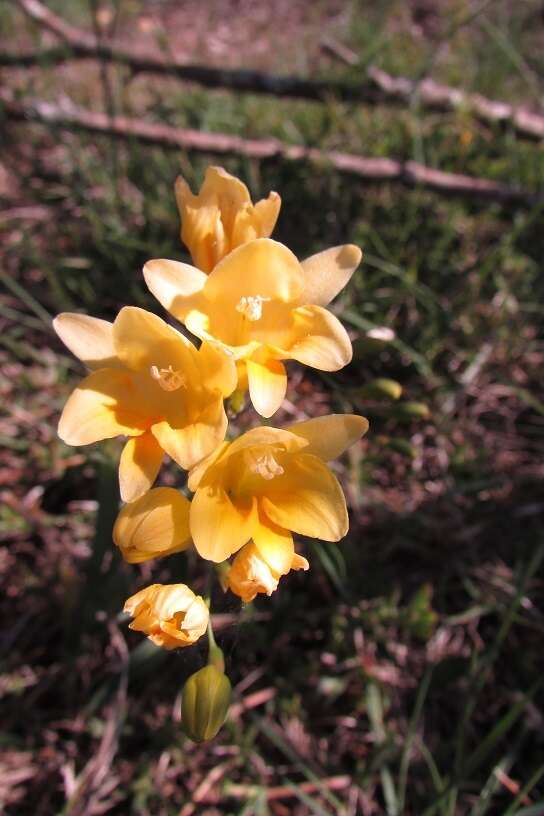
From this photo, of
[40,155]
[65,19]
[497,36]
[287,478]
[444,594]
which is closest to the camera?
[287,478]

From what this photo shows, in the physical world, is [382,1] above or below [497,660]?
above

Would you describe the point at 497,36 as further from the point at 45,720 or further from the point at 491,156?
the point at 45,720

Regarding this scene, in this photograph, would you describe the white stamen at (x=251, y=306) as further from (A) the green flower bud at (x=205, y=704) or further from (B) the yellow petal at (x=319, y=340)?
(A) the green flower bud at (x=205, y=704)

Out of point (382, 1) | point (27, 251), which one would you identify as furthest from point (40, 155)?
point (382, 1)

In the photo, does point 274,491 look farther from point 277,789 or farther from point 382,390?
point 277,789

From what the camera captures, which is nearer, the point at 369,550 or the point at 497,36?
the point at 369,550

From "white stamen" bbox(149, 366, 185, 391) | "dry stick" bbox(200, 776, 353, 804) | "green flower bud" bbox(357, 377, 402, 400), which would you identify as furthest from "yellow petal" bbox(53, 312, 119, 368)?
"dry stick" bbox(200, 776, 353, 804)
